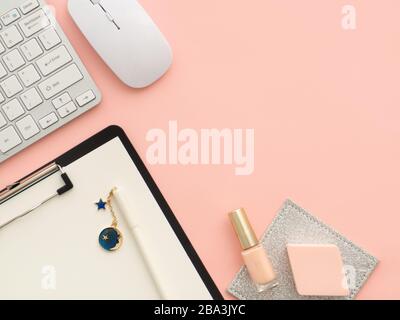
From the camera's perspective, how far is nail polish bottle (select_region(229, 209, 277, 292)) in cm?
57

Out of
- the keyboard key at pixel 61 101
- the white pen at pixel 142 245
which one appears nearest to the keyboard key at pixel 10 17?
the keyboard key at pixel 61 101

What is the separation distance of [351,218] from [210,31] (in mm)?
303

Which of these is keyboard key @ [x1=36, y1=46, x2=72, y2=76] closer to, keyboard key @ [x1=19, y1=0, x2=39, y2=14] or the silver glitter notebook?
keyboard key @ [x1=19, y1=0, x2=39, y2=14]

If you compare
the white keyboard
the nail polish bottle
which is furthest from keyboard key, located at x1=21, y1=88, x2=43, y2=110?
the nail polish bottle

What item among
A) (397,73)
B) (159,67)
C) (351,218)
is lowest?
(351,218)

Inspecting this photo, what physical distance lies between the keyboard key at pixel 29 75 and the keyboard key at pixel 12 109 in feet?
0.09

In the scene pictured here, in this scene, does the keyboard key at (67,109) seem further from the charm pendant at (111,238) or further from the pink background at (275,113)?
the charm pendant at (111,238)

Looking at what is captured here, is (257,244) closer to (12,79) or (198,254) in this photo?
(198,254)

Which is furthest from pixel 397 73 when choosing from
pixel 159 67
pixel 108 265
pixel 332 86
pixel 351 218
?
pixel 108 265

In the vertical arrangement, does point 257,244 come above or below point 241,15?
below

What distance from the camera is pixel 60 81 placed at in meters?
0.58

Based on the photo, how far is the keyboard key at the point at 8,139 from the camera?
574mm

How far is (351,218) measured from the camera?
1.97ft

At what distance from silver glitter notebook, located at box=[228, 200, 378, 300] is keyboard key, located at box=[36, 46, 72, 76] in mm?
330
